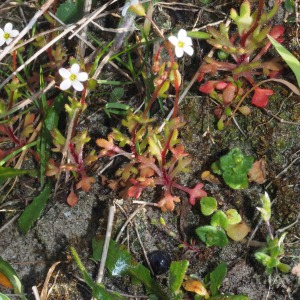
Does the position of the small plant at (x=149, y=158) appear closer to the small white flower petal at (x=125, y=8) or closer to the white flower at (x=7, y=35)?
the small white flower petal at (x=125, y=8)

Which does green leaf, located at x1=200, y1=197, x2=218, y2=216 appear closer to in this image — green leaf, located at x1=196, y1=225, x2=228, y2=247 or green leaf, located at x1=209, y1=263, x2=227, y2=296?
green leaf, located at x1=196, y1=225, x2=228, y2=247

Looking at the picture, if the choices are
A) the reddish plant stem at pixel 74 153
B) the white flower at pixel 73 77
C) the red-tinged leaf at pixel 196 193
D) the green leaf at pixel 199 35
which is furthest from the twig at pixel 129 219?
the green leaf at pixel 199 35

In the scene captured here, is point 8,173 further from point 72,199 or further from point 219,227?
point 219,227

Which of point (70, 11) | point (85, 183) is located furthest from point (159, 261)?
point (70, 11)

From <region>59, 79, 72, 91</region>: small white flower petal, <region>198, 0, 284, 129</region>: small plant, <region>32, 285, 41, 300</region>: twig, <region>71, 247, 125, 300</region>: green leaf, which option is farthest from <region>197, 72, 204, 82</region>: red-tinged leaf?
<region>32, 285, 41, 300</region>: twig

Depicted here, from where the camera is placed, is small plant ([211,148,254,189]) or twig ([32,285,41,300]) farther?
small plant ([211,148,254,189])
